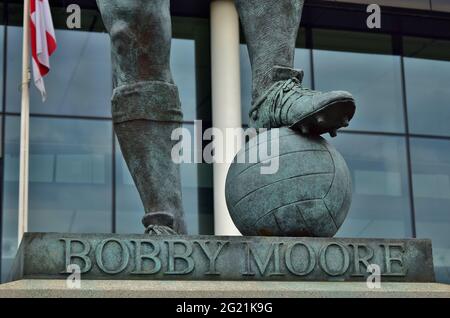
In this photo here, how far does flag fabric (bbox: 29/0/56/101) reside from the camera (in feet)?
50.3

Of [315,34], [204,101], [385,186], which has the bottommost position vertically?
[385,186]

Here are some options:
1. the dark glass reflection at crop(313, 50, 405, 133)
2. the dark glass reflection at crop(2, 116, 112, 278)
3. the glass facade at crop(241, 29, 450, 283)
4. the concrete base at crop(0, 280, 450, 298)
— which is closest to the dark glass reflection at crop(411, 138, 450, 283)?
the glass facade at crop(241, 29, 450, 283)

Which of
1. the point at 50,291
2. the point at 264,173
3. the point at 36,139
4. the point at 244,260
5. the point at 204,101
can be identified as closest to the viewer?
the point at 50,291

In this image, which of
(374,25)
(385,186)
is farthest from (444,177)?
(374,25)

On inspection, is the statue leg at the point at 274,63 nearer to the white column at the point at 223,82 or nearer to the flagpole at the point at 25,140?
the flagpole at the point at 25,140

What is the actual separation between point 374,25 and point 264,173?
51.2 feet

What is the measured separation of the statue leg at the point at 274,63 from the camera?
4.37 meters

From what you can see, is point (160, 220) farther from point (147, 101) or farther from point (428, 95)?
point (428, 95)

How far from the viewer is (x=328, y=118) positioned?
4148 mm

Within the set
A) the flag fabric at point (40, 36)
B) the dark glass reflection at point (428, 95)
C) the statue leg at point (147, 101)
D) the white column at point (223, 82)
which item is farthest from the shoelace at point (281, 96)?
the dark glass reflection at point (428, 95)

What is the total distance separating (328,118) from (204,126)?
14.3 m

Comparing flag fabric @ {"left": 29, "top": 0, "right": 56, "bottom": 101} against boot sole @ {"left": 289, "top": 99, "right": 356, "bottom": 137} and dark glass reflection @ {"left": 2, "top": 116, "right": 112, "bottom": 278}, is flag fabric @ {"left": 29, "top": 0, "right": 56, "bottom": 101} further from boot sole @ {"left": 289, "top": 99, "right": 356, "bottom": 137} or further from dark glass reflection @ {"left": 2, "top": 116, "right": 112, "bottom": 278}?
boot sole @ {"left": 289, "top": 99, "right": 356, "bottom": 137}
